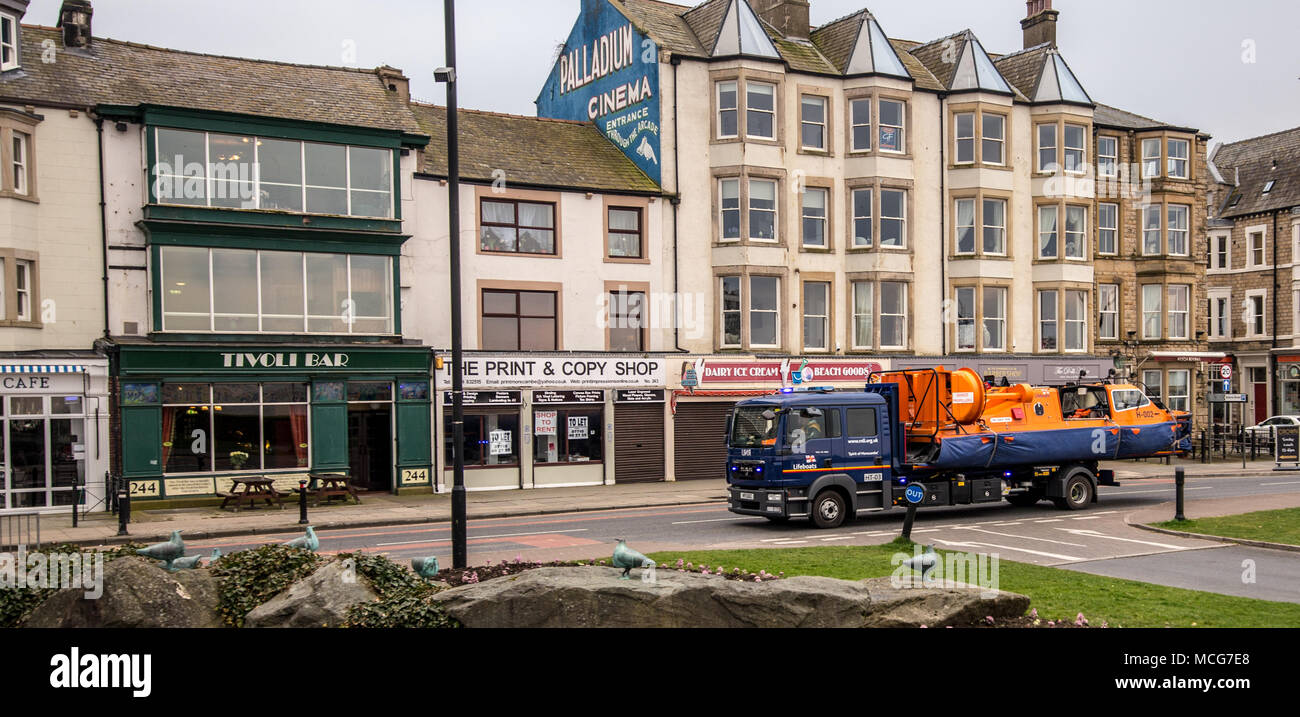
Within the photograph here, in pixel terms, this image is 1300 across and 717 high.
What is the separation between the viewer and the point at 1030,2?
44.0 metres

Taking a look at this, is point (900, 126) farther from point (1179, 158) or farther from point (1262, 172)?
point (1262, 172)

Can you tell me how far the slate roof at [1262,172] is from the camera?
53.2 m

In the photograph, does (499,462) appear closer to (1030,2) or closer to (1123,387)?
(1123,387)

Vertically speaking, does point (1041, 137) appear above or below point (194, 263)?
above

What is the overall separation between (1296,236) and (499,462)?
43091 mm

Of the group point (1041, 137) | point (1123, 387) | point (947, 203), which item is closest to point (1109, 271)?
point (1041, 137)

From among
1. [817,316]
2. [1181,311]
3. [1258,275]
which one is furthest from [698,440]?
[1258,275]

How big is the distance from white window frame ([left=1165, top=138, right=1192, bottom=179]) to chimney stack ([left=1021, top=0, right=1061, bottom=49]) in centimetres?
648

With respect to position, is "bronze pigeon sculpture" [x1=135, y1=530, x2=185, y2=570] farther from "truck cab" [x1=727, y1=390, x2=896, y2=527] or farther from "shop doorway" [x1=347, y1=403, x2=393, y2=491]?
"shop doorway" [x1=347, y1=403, x2=393, y2=491]

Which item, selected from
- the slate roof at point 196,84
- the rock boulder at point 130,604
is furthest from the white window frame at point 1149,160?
the rock boulder at point 130,604

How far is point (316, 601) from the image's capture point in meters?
8.84

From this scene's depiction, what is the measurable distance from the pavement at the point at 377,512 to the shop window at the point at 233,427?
55.7 inches

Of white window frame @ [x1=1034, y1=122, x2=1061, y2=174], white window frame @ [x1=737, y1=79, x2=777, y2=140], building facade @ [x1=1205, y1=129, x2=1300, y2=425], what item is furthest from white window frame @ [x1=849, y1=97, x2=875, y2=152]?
building facade @ [x1=1205, y1=129, x2=1300, y2=425]

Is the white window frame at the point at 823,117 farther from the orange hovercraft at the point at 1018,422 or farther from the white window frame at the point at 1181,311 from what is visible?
the white window frame at the point at 1181,311
